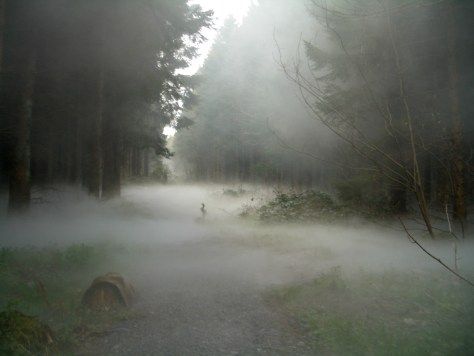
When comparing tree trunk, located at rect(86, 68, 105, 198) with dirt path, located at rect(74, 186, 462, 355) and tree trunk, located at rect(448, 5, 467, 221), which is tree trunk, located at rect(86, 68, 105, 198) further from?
tree trunk, located at rect(448, 5, 467, 221)

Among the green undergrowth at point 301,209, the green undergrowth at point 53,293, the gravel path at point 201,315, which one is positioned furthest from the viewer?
the green undergrowth at point 301,209

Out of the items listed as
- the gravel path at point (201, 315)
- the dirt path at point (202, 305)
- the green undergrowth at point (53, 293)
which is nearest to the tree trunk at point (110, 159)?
the dirt path at point (202, 305)

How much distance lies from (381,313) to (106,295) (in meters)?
4.79

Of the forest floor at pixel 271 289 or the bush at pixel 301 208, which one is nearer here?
the forest floor at pixel 271 289

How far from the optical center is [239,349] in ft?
16.7

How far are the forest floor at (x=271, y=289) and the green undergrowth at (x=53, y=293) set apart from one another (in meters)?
0.11

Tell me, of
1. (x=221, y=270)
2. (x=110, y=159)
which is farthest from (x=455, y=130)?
(x=110, y=159)

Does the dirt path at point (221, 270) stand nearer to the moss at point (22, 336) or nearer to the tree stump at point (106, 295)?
the tree stump at point (106, 295)

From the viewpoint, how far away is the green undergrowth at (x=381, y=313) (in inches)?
193

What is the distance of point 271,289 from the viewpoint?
7.50 m

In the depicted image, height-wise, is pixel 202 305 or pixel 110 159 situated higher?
pixel 110 159

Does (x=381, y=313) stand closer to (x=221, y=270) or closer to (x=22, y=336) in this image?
(x=221, y=270)

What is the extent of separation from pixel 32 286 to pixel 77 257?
1.77 metres

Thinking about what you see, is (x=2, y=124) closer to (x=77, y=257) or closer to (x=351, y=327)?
(x=77, y=257)
